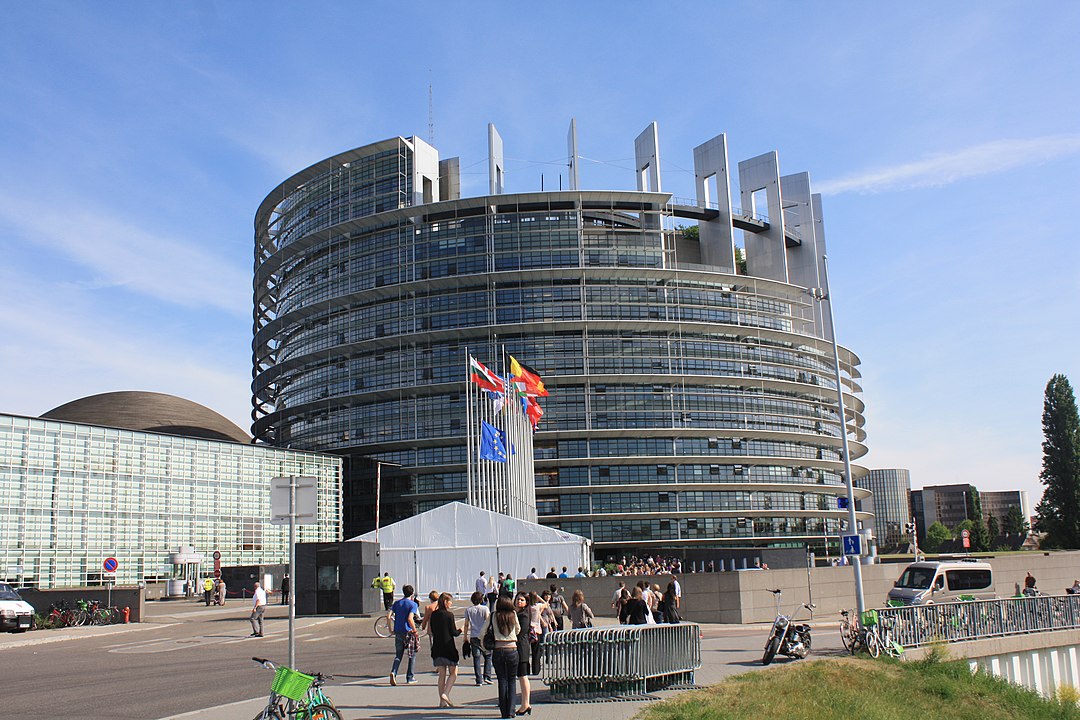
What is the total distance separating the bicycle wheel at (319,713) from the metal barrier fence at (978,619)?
13.2 metres

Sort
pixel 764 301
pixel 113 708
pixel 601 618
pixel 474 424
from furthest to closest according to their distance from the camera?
1. pixel 764 301
2. pixel 474 424
3. pixel 601 618
4. pixel 113 708

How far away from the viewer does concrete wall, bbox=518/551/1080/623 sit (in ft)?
109

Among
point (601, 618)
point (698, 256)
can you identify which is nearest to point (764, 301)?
point (698, 256)

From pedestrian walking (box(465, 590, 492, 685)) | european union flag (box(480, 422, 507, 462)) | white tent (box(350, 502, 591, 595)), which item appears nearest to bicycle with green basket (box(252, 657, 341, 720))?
pedestrian walking (box(465, 590, 492, 685))

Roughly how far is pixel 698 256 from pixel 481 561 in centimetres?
5764

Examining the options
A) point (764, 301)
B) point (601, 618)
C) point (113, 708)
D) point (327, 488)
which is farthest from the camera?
point (764, 301)

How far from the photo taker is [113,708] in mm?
15656

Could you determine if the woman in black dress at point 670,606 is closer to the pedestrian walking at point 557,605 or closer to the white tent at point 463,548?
the pedestrian walking at point 557,605

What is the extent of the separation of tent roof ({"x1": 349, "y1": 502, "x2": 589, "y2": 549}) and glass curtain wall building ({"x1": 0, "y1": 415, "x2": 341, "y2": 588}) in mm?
19293

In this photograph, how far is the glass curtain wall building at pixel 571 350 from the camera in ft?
262

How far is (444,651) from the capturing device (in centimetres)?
1512

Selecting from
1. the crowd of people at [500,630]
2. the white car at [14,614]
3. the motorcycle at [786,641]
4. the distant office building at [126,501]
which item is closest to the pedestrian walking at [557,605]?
the crowd of people at [500,630]

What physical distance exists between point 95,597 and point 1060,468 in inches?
2999

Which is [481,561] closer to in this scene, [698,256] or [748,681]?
[748,681]
